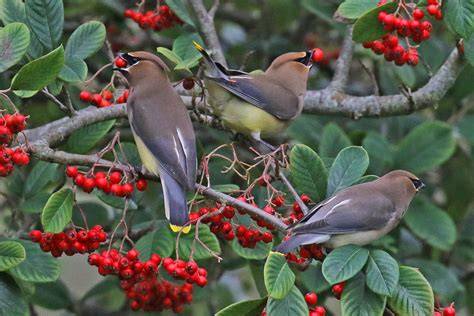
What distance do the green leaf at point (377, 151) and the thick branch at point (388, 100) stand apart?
9.9 inches

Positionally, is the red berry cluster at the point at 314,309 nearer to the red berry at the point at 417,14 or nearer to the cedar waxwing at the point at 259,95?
the cedar waxwing at the point at 259,95

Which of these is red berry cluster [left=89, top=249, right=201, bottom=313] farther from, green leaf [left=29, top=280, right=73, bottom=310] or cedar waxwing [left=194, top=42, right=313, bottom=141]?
green leaf [left=29, top=280, right=73, bottom=310]

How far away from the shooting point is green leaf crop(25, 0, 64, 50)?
331 cm

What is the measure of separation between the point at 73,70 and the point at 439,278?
1891mm

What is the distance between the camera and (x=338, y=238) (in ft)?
9.41

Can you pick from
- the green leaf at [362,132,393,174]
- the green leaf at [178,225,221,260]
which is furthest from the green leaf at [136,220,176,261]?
the green leaf at [362,132,393,174]

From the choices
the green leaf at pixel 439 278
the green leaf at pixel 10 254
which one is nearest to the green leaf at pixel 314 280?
the green leaf at pixel 439 278

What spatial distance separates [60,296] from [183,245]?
1.15 metres

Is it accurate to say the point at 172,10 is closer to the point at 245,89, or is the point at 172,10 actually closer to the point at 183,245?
the point at 245,89

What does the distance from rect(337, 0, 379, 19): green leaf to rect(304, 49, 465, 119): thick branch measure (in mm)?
483

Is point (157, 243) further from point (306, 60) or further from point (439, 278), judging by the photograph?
point (439, 278)

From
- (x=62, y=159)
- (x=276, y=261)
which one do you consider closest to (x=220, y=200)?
(x=276, y=261)

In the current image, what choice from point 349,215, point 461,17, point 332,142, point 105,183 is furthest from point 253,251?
point 461,17

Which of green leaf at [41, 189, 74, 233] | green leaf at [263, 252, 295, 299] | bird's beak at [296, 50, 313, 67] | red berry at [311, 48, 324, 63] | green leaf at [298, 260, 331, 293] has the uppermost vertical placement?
green leaf at [263, 252, 295, 299]
